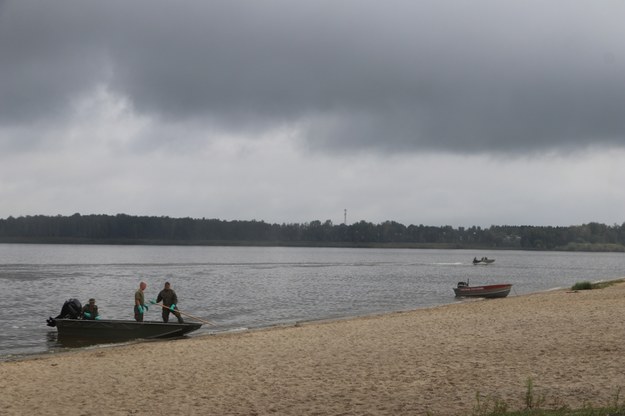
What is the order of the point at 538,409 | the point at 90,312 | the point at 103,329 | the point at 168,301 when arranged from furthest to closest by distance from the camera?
the point at 168,301
the point at 90,312
the point at 103,329
the point at 538,409

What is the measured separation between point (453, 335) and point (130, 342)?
12.2 meters

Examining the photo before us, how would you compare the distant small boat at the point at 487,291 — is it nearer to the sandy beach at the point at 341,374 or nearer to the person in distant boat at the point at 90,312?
the sandy beach at the point at 341,374

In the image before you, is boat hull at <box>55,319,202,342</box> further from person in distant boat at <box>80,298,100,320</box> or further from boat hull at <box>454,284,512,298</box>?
boat hull at <box>454,284,512,298</box>

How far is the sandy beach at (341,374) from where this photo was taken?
36.2 feet

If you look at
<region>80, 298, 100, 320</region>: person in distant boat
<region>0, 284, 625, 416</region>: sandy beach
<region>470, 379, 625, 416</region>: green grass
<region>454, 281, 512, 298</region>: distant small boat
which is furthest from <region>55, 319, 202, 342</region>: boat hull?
<region>454, 281, 512, 298</region>: distant small boat

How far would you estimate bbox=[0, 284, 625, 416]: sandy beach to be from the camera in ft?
36.2

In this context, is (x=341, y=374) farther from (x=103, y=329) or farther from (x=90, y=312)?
(x=90, y=312)

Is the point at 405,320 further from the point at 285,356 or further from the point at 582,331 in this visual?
the point at 285,356

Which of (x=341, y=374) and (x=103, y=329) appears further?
(x=103, y=329)

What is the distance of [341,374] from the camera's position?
1346 cm

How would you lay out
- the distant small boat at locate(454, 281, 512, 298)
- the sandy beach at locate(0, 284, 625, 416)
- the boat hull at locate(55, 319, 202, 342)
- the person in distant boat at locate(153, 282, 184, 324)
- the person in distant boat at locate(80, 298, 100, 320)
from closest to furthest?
the sandy beach at locate(0, 284, 625, 416)
the boat hull at locate(55, 319, 202, 342)
the person in distant boat at locate(80, 298, 100, 320)
the person in distant boat at locate(153, 282, 184, 324)
the distant small boat at locate(454, 281, 512, 298)

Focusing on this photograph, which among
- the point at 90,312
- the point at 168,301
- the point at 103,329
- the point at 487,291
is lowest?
the point at 487,291

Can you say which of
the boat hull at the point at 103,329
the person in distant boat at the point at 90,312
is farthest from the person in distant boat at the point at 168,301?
the person in distant boat at the point at 90,312

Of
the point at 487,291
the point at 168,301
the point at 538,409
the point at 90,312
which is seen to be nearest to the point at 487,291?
the point at 487,291
